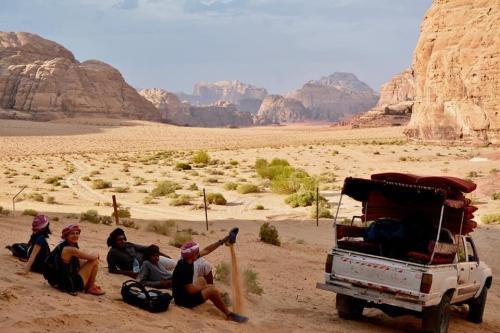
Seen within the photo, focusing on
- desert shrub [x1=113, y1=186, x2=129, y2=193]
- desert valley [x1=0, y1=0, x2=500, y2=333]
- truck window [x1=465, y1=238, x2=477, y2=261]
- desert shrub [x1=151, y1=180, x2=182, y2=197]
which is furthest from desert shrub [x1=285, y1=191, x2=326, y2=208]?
truck window [x1=465, y1=238, x2=477, y2=261]

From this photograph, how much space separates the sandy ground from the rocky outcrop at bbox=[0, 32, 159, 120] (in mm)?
70833

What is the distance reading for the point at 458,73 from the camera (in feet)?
188

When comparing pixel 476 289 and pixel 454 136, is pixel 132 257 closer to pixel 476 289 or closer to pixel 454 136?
pixel 476 289

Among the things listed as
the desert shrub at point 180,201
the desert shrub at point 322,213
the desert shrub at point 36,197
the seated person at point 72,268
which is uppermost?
the seated person at point 72,268

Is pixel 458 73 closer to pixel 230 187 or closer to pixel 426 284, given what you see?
pixel 230 187

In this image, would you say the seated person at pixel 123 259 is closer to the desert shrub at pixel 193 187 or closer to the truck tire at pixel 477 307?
the truck tire at pixel 477 307

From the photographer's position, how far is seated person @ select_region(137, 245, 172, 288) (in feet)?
34.5

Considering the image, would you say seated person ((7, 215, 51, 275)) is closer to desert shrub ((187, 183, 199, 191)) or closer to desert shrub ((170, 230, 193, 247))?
desert shrub ((170, 230, 193, 247))

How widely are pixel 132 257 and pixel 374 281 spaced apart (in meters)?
4.47

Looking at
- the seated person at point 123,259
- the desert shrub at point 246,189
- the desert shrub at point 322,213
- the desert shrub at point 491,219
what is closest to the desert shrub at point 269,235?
the seated person at point 123,259

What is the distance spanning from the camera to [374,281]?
9.05 meters

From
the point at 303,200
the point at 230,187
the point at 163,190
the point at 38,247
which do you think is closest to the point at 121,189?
the point at 163,190

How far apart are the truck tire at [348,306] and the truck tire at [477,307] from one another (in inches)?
74.1

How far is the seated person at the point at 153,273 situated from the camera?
34.5 feet
